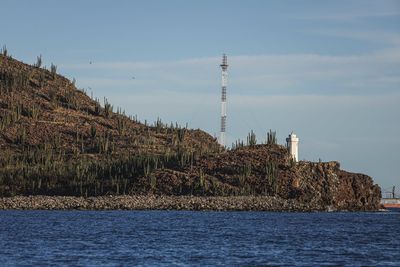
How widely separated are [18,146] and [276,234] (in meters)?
79.2

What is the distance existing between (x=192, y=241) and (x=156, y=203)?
1966 inches

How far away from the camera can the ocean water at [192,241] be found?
44.9 metres

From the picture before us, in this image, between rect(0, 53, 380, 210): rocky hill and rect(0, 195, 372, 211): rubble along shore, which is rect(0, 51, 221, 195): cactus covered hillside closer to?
rect(0, 53, 380, 210): rocky hill

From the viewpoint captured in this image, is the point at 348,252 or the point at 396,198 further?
the point at 396,198

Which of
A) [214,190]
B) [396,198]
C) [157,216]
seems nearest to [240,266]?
[157,216]

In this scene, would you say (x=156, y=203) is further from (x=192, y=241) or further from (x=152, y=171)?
(x=192, y=241)

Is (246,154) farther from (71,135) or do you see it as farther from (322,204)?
(71,135)

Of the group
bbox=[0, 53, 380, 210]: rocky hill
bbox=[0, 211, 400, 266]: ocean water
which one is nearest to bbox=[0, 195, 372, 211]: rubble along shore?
bbox=[0, 53, 380, 210]: rocky hill

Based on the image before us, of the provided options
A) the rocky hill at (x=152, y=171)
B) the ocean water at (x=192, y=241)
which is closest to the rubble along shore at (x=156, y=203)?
the rocky hill at (x=152, y=171)

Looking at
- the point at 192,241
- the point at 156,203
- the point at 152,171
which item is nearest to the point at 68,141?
the point at 152,171

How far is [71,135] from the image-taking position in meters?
146

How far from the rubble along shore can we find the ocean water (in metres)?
18.2

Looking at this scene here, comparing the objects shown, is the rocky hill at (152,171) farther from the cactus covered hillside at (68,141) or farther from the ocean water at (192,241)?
the ocean water at (192,241)

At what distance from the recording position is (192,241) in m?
57.4
